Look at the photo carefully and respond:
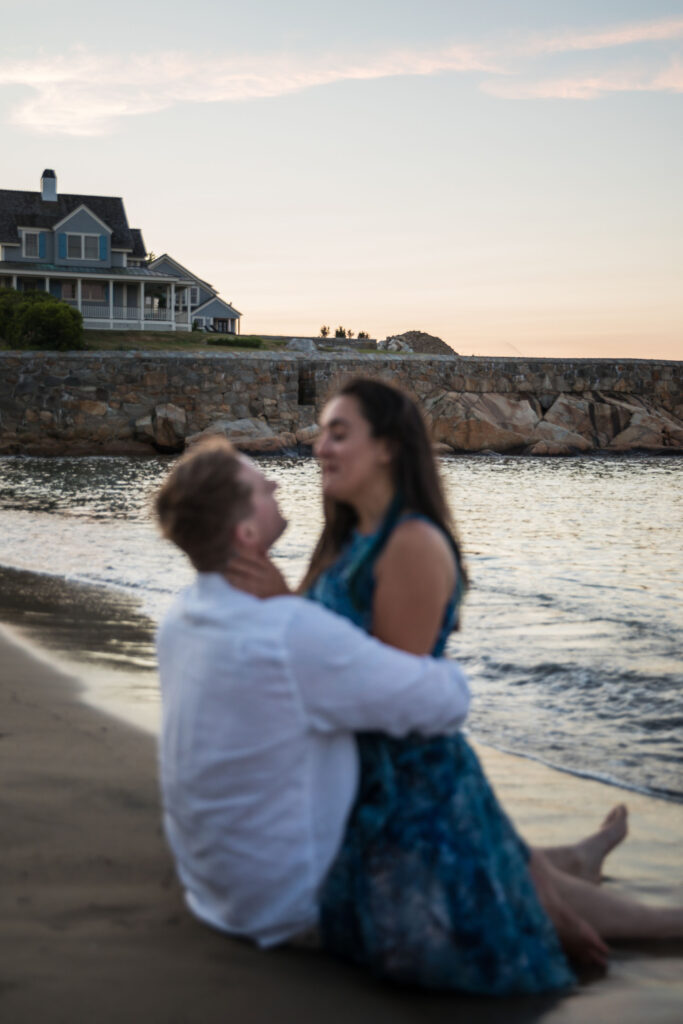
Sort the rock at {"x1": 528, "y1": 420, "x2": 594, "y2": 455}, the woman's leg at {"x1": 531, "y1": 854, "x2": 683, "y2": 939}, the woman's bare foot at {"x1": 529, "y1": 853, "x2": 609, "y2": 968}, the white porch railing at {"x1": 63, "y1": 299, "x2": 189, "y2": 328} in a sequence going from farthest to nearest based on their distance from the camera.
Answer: the white porch railing at {"x1": 63, "y1": 299, "x2": 189, "y2": 328} → the rock at {"x1": 528, "y1": 420, "x2": 594, "y2": 455} → the woman's leg at {"x1": 531, "y1": 854, "x2": 683, "y2": 939} → the woman's bare foot at {"x1": 529, "y1": 853, "x2": 609, "y2": 968}

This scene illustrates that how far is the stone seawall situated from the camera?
32562 mm

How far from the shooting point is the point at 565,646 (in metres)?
6.93

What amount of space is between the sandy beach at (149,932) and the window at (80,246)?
44.5 m

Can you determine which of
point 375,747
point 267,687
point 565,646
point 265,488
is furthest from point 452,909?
point 565,646

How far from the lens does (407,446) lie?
2.49 m

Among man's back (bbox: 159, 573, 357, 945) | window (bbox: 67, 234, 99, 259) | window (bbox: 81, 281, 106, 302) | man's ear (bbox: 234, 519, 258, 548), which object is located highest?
window (bbox: 67, 234, 99, 259)

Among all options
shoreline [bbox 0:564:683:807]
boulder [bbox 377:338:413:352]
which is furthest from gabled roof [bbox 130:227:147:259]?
shoreline [bbox 0:564:683:807]

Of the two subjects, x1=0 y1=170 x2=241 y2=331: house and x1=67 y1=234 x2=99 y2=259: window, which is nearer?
x1=0 y1=170 x2=241 y2=331: house

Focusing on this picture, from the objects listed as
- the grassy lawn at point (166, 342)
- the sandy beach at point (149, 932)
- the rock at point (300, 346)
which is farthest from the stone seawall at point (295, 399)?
the sandy beach at point (149, 932)

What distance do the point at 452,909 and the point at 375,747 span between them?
1.26ft

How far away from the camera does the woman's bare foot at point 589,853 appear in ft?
9.62

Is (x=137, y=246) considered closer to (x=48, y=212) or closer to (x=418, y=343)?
(x=48, y=212)

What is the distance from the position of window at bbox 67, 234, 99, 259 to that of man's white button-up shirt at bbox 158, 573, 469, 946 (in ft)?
151

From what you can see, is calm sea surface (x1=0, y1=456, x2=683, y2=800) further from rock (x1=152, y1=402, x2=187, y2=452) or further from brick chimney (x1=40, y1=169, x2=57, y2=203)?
brick chimney (x1=40, y1=169, x2=57, y2=203)
